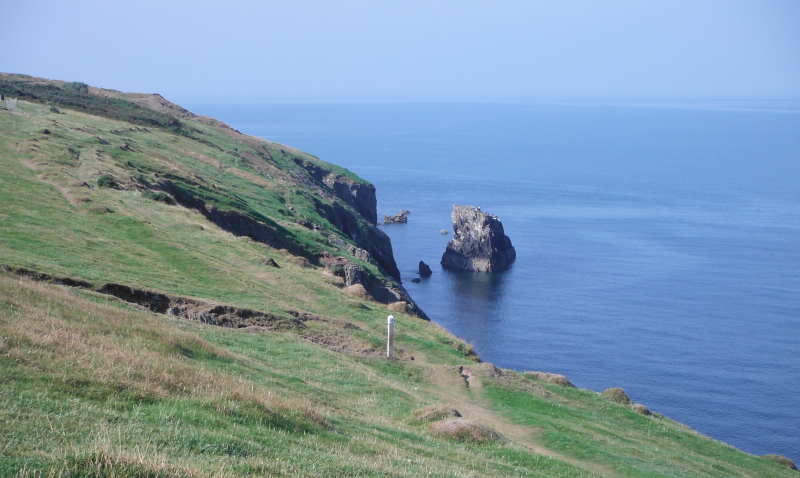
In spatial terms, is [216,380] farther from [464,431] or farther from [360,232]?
[360,232]

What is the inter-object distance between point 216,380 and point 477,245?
10933cm

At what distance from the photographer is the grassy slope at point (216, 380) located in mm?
10805

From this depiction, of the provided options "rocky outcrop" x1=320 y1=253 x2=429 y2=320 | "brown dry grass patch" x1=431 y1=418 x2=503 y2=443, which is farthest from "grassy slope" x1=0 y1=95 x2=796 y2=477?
"rocky outcrop" x1=320 y1=253 x2=429 y2=320

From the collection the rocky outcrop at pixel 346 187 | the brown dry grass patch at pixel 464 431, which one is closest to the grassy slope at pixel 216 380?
the brown dry grass patch at pixel 464 431

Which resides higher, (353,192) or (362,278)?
(353,192)

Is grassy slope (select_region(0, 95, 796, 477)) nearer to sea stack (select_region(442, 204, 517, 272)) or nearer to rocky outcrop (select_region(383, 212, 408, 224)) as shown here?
sea stack (select_region(442, 204, 517, 272))

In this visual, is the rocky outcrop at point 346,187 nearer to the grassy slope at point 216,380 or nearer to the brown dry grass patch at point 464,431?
the grassy slope at point 216,380

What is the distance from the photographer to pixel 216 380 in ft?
49.0

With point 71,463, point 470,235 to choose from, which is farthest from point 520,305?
point 71,463

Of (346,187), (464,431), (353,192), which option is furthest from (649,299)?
(464,431)

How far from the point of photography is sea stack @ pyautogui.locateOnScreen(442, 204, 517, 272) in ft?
396

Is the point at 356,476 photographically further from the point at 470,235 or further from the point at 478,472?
the point at 470,235

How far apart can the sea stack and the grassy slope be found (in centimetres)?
7361

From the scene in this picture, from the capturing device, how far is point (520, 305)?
329 feet
